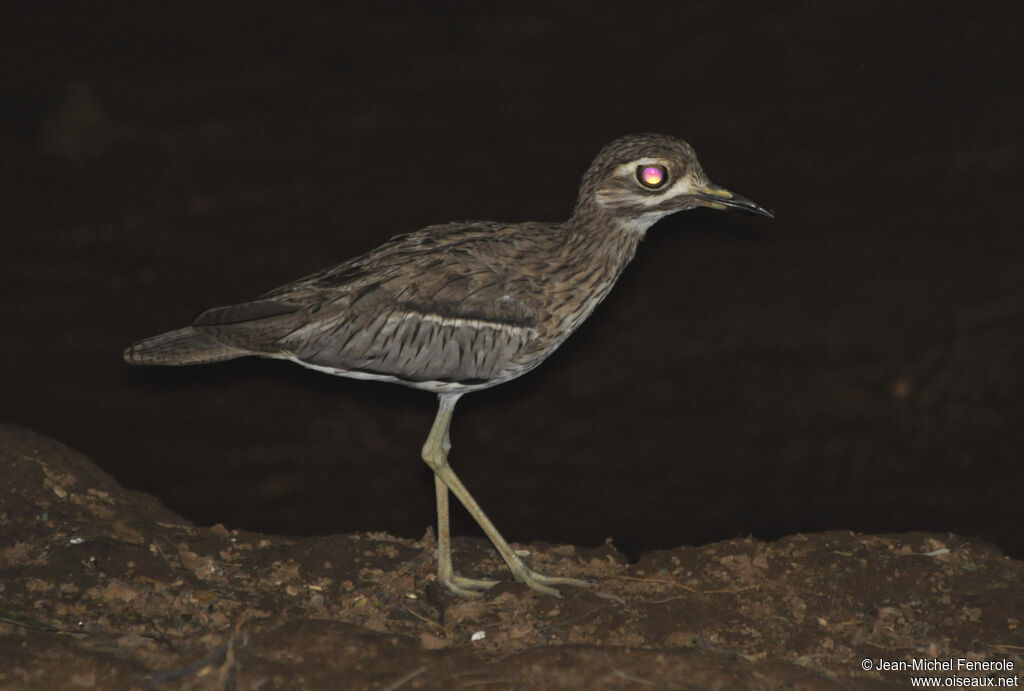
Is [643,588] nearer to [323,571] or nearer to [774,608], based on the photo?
[774,608]

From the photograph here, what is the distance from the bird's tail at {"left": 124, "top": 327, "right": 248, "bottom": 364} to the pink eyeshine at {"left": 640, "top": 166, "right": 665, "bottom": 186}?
182cm

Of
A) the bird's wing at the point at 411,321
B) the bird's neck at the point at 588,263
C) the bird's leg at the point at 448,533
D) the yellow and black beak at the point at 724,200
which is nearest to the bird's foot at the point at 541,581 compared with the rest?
the bird's leg at the point at 448,533

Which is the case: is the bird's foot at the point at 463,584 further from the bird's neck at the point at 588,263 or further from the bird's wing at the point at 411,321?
the bird's neck at the point at 588,263

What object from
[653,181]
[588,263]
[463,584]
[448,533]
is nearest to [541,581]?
[463,584]

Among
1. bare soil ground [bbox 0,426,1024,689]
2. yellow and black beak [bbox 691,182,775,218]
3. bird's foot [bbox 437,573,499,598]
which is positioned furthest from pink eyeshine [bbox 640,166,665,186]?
bird's foot [bbox 437,573,499,598]

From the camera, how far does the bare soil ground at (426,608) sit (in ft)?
13.0

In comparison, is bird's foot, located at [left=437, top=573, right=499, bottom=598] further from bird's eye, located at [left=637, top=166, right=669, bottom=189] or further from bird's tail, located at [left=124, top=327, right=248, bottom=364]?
bird's eye, located at [left=637, top=166, right=669, bottom=189]

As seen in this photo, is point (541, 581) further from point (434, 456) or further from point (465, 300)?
point (465, 300)

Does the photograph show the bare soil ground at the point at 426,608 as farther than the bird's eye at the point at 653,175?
No

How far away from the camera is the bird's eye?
4.68 m

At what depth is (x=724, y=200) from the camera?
4699 millimetres

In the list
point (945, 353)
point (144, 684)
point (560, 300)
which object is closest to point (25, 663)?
point (144, 684)

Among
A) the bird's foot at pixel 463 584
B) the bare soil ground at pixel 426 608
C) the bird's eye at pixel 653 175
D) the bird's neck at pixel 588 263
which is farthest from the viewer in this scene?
the bird's foot at pixel 463 584

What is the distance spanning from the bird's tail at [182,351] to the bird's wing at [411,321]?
4cm
